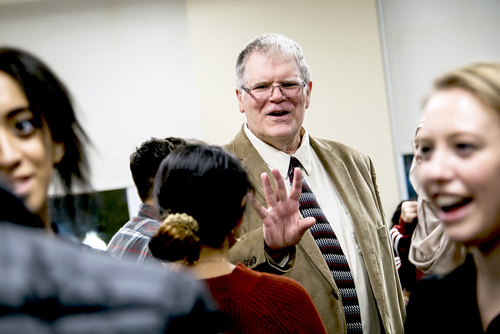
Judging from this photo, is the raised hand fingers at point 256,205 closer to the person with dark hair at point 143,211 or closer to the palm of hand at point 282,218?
the palm of hand at point 282,218

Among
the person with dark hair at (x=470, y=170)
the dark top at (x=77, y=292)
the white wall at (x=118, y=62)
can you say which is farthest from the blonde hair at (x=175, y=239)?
the white wall at (x=118, y=62)

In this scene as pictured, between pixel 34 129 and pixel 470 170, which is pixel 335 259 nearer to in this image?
pixel 470 170

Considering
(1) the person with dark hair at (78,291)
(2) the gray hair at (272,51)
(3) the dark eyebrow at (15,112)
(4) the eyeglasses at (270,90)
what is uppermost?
(2) the gray hair at (272,51)

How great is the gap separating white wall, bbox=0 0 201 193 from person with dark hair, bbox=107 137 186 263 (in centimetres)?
183

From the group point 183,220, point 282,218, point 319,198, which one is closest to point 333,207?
point 319,198

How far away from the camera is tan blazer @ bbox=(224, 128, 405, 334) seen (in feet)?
4.70

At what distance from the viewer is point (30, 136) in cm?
67

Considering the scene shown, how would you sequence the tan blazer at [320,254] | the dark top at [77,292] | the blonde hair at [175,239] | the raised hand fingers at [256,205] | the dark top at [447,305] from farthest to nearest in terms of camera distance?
the tan blazer at [320,254] → the raised hand fingers at [256,205] → the blonde hair at [175,239] → the dark top at [447,305] → the dark top at [77,292]

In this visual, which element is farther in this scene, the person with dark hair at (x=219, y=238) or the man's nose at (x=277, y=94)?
the man's nose at (x=277, y=94)

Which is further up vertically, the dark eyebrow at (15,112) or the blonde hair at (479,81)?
the dark eyebrow at (15,112)

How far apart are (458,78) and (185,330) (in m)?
0.61

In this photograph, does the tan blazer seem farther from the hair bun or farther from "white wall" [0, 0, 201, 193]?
"white wall" [0, 0, 201, 193]

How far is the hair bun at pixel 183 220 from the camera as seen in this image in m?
0.97

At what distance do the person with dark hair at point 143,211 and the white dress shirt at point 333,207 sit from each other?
14.4 inches
